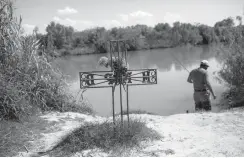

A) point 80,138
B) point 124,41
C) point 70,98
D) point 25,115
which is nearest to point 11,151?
point 80,138

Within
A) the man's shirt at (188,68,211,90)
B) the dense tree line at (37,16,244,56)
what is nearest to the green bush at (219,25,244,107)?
the man's shirt at (188,68,211,90)

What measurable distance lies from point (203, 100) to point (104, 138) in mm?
3027

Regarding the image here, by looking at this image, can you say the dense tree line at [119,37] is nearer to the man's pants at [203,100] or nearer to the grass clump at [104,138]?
the man's pants at [203,100]

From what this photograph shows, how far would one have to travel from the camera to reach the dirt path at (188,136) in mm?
3605

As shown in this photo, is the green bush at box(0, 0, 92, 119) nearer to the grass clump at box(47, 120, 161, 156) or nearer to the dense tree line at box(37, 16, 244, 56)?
the grass clump at box(47, 120, 161, 156)

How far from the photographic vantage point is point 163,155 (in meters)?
3.53

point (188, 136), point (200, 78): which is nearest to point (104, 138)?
point (188, 136)

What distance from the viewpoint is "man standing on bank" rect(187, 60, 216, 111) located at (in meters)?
5.62

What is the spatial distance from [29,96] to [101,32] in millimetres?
37367

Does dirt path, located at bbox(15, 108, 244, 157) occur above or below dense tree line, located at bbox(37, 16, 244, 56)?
below

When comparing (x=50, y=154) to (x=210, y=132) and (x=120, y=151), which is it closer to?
(x=120, y=151)

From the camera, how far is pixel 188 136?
4184 millimetres

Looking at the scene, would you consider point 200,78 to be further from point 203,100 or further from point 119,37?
point 119,37

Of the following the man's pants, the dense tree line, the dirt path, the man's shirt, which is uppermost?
the dense tree line
